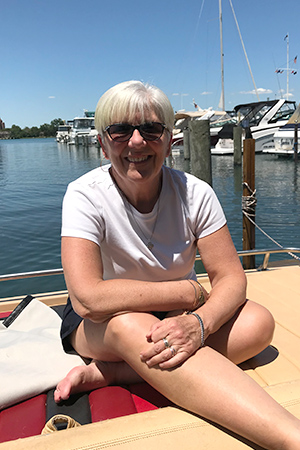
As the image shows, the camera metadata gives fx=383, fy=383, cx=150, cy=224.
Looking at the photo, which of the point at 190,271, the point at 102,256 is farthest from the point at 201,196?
the point at 102,256

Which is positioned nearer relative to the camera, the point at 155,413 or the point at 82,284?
the point at 155,413

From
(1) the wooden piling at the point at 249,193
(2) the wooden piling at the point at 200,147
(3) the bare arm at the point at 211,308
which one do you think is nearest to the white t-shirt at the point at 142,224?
(3) the bare arm at the point at 211,308

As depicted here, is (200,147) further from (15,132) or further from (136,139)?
(15,132)

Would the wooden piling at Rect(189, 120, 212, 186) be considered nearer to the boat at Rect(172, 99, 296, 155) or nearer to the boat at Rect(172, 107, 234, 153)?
the boat at Rect(172, 99, 296, 155)

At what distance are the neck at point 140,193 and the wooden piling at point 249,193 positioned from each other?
142 inches

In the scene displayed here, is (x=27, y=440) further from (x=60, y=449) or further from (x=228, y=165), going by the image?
(x=228, y=165)

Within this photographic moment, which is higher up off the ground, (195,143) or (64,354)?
(195,143)

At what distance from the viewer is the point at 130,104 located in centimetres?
179

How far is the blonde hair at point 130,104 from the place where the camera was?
5.87ft

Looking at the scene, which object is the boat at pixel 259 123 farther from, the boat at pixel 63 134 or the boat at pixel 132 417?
the boat at pixel 63 134

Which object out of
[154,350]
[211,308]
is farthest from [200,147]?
[154,350]

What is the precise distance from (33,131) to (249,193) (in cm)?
15128

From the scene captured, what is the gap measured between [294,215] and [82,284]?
34.6 ft

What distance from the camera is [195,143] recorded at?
286 inches
